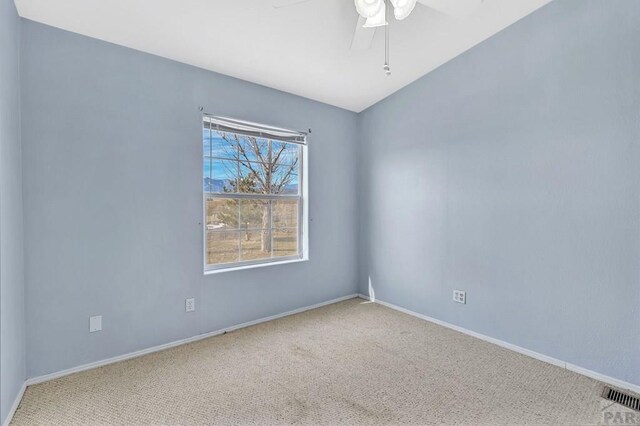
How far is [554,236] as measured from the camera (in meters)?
2.36

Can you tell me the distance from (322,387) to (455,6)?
2.63 metres

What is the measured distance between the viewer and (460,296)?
297 centimetres

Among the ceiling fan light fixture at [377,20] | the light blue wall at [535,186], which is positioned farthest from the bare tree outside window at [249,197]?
the ceiling fan light fixture at [377,20]

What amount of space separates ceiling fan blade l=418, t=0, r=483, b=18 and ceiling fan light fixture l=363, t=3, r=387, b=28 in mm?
402

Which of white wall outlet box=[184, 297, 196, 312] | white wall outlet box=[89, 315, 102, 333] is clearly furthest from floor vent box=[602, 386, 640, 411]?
white wall outlet box=[89, 315, 102, 333]

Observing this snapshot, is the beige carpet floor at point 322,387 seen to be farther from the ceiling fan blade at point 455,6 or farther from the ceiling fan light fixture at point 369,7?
the ceiling fan blade at point 455,6

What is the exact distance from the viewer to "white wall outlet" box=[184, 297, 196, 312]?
8.87ft

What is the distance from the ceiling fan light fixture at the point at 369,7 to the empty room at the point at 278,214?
0.04ft

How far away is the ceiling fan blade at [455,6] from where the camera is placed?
1.99 metres

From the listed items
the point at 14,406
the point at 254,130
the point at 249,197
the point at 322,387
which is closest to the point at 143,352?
the point at 14,406

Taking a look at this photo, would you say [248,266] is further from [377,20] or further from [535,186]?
[535,186]

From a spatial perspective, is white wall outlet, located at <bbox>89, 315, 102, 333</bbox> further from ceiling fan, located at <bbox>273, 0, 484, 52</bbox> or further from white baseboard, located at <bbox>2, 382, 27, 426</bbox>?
ceiling fan, located at <bbox>273, 0, 484, 52</bbox>

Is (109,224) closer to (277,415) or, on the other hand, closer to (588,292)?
(277,415)

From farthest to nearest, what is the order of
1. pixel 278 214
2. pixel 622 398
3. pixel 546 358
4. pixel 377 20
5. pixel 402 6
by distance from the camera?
pixel 278 214, pixel 546 358, pixel 622 398, pixel 377 20, pixel 402 6
